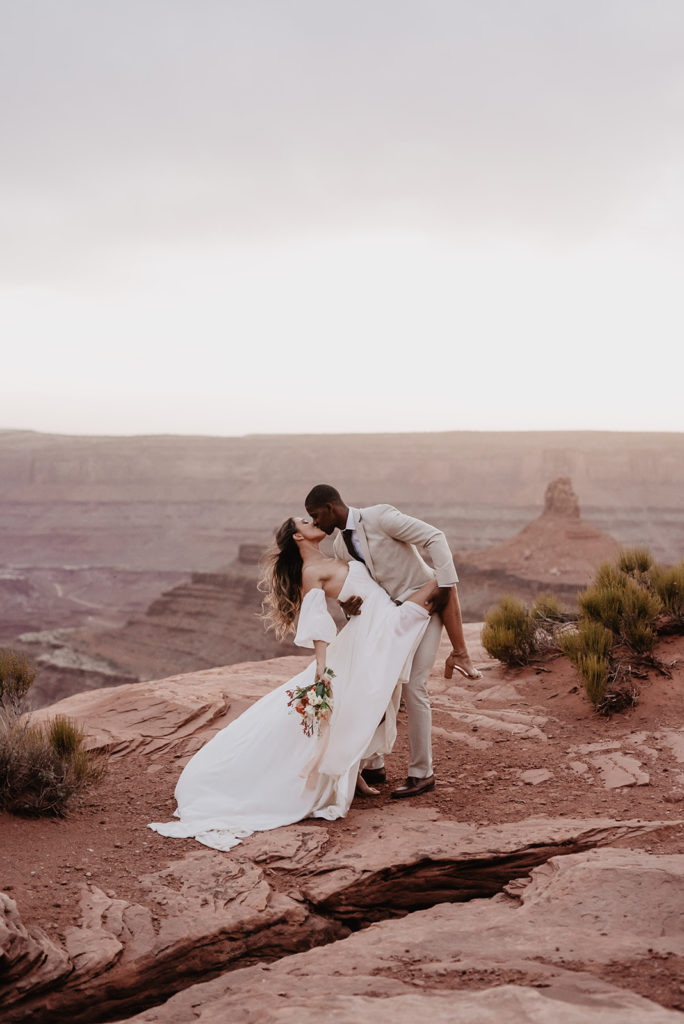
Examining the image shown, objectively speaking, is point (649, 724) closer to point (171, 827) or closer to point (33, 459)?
point (171, 827)

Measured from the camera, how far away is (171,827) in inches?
187

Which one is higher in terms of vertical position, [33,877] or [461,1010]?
[461,1010]

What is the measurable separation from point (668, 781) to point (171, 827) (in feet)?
10.2

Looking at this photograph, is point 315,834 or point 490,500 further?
point 490,500

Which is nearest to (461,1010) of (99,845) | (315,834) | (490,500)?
(315,834)

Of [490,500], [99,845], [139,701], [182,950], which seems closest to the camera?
[182,950]

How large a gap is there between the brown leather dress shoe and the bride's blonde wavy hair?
1.24 metres

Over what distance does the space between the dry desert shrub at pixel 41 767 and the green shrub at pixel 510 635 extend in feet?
13.7

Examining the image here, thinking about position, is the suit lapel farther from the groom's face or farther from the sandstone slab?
the sandstone slab

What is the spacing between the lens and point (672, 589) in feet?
25.1

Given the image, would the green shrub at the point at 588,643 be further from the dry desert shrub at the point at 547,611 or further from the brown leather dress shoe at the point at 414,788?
the brown leather dress shoe at the point at 414,788

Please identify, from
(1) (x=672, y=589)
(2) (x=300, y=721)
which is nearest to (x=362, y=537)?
(2) (x=300, y=721)

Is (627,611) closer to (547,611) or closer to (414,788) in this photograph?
(547,611)

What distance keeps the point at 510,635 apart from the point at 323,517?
380 cm
